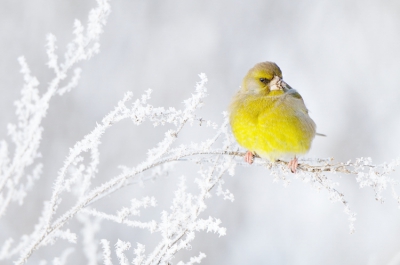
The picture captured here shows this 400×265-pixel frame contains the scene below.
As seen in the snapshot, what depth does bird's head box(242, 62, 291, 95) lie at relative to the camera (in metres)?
4.11

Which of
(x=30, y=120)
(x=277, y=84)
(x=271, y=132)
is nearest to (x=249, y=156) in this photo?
(x=271, y=132)

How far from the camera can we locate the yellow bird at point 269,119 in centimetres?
389

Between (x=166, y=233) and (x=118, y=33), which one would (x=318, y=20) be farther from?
(x=166, y=233)

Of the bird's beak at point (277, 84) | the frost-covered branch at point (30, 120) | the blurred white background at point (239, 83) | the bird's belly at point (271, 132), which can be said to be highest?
the blurred white background at point (239, 83)

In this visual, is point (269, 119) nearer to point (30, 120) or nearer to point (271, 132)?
point (271, 132)

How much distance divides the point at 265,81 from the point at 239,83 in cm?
537

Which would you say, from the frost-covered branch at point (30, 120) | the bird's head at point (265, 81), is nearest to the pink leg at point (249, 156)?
the bird's head at point (265, 81)

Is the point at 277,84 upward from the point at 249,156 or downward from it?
upward

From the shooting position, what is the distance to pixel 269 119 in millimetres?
3900

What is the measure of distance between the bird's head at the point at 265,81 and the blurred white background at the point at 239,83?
223 centimetres

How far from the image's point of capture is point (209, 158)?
2.77 meters

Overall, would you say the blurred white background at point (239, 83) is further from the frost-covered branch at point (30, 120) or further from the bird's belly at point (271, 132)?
the frost-covered branch at point (30, 120)

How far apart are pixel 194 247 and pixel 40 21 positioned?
15.8ft

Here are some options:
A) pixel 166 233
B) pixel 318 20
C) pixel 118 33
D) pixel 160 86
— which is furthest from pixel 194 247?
pixel 318 20
